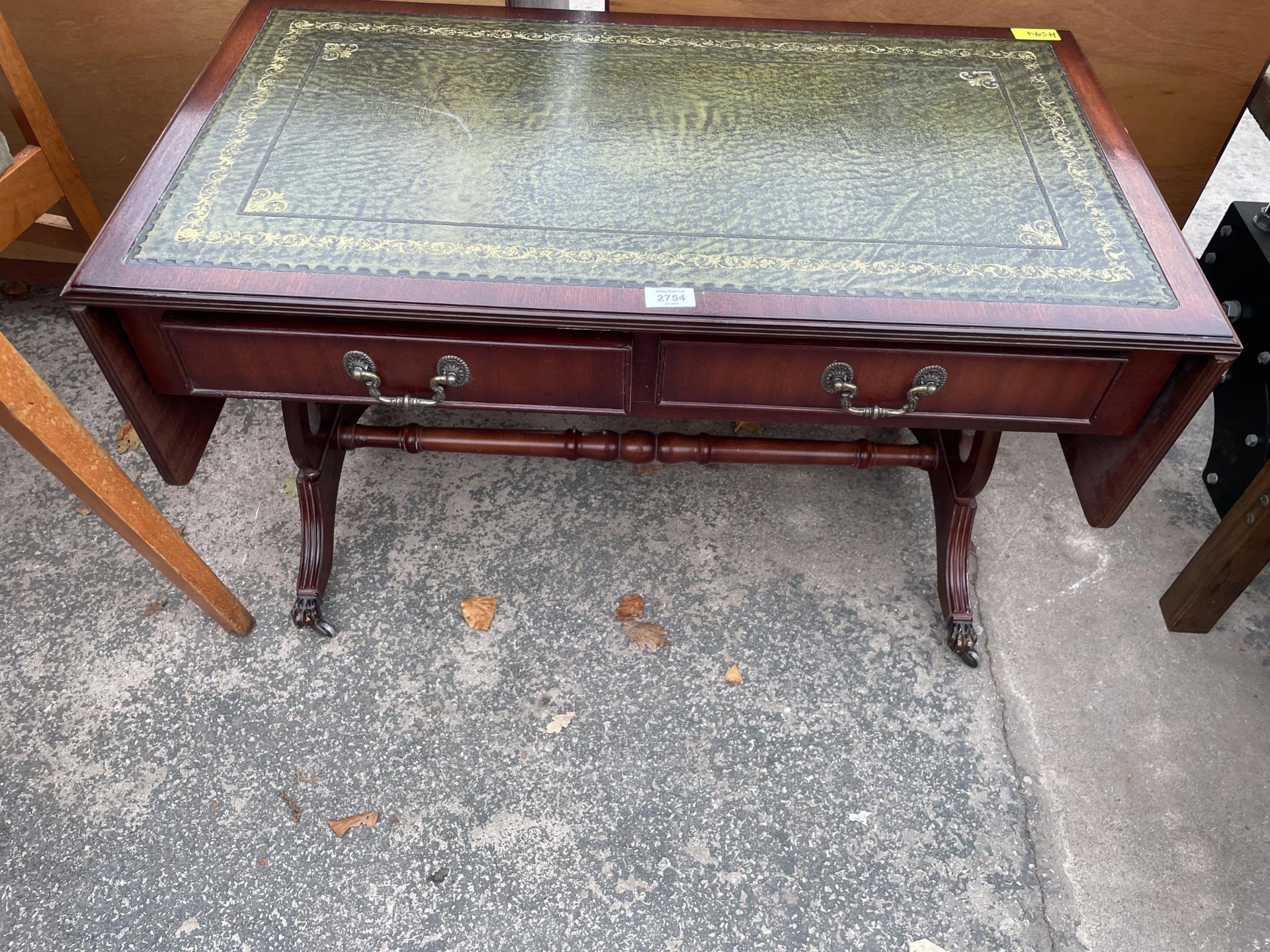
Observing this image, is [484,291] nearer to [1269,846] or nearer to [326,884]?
[326,884]

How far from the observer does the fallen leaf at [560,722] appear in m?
1.87

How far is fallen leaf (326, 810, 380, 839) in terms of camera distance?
5.63ft

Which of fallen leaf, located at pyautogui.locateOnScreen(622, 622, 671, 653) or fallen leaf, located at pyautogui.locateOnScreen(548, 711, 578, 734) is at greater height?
fallen leaf, located at pyautogui.locateOnScreen(622, 622, 671, 653)

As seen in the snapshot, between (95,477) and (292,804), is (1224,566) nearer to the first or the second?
(292,804)

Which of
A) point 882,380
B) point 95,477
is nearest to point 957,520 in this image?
point 882,380

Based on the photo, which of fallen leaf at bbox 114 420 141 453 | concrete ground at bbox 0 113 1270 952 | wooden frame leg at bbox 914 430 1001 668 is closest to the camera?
concrete ground at bbox 0 113 1270 952

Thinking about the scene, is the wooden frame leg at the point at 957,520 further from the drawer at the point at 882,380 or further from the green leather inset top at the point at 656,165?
the green leather inset top at the point at 656,165

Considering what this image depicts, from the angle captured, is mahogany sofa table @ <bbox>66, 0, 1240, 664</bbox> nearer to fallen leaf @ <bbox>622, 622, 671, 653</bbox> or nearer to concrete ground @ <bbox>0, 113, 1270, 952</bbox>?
concrete ground @ <bbox>0, 113, 1270, 952</bbox>

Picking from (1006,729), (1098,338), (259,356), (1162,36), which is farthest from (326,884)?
(1162,36)

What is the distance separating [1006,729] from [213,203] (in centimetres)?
183

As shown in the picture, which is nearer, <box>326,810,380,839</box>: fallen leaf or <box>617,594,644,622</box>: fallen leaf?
<box>326,810,380,839</box>: fallen leaf

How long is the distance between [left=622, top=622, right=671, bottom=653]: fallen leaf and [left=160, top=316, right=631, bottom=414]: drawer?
0.68 m

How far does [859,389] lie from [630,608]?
2.75ft

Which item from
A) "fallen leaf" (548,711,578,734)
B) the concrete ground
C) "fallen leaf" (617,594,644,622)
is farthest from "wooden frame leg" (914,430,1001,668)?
"fallen leaf" (548,711,578,734)
